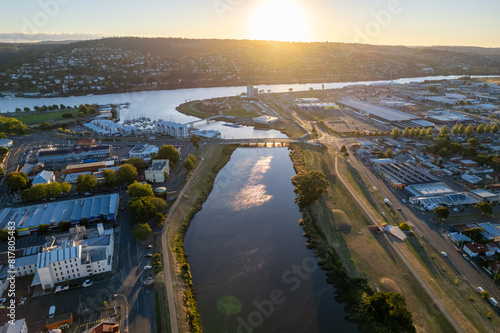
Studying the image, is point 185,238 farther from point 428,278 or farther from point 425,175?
point 425,175

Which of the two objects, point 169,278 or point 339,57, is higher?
point 339,57

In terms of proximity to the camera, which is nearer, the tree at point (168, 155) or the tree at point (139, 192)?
the tree at point (139, 192)

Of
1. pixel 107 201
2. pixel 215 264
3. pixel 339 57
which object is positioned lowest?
pixel 215 264

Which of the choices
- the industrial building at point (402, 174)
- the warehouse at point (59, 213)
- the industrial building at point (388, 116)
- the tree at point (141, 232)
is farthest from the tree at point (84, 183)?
the industrial building at point (388, 116)

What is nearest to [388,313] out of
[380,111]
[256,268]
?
[256,268]

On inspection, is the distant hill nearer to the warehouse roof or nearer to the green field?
the green field

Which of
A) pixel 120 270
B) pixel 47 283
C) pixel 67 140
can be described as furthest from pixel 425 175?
pixel 67 140

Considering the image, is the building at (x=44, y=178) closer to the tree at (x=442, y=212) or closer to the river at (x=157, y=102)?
the river at (x=157, y=102)
